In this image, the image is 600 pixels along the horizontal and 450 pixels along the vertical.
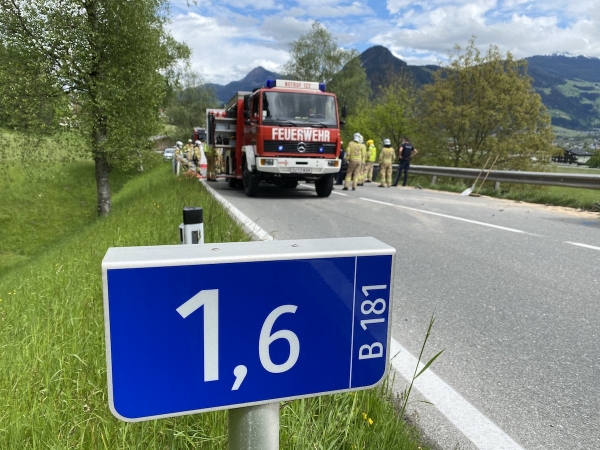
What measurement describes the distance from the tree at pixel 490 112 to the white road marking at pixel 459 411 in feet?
78.8

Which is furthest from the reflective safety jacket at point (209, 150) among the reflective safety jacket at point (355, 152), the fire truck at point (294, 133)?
the reflective safety jacket at point (355, 152)

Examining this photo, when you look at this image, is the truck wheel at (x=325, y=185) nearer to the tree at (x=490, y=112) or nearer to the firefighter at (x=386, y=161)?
the firefighter at (x=386, y=161)

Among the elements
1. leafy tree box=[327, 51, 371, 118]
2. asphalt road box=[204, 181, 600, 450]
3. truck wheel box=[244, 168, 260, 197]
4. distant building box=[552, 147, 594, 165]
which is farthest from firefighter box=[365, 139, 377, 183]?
leafy tree box=[327, 51, 371, 118]

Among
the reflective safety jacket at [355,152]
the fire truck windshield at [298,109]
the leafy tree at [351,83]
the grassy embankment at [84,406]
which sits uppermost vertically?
the leafy tree at [351,83]

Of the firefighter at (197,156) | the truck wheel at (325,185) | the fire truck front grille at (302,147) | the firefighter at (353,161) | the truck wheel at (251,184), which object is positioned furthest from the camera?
the firefighter at (197,156)

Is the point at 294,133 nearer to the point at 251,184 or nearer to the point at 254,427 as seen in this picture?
the point at 251,184

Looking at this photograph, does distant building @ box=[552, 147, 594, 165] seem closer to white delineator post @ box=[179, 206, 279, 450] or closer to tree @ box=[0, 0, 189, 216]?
tree @ box=[0, 0, 189, 216]

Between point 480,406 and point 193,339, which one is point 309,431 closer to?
point 480,406

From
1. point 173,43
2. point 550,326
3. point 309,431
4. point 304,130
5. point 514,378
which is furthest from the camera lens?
point 173,43

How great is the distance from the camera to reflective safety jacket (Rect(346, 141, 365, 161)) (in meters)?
15.5

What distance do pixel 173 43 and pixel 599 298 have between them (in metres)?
27.5

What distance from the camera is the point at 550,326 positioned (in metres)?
3.59

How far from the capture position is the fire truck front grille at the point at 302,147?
11.8 m

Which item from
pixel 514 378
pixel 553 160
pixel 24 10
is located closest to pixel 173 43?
pixel 24 10
